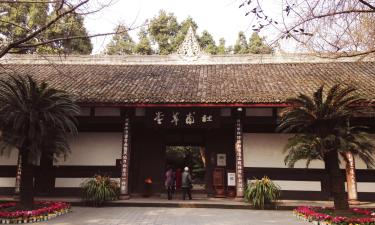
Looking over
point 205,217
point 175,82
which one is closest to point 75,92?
point 175,82

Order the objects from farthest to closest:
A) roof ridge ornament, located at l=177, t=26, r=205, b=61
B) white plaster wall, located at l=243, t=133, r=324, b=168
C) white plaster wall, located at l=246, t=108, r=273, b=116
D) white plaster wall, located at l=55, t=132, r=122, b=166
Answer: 1. roof ridge ornament, located at l=177, t=26, r=205, b=61
2. white plaster wall, located at l=55, t=132, r=122, b=166
3. white plaster wall, located at l=246, t=108, r=273, b=116
4. white plaster wall, located at l=243, t=133, r=324, b=168

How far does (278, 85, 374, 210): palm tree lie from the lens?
28.2 feet

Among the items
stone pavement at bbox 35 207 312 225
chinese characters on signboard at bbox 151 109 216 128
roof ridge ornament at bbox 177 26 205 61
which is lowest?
stone pavement at bbox 35 207 312 225

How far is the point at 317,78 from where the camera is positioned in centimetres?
1374

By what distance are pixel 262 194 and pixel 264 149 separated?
2167mm

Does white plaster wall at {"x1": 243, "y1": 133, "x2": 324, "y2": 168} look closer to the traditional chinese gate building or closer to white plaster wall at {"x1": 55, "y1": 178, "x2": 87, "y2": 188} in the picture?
the traditional chinese gate building

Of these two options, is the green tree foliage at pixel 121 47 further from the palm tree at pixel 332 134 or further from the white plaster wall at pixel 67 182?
the palm tree at pixel 332 134

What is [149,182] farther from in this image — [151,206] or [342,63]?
[342,63]

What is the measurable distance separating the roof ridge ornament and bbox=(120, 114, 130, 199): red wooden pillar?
5729 mm

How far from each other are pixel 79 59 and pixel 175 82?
6091 mm

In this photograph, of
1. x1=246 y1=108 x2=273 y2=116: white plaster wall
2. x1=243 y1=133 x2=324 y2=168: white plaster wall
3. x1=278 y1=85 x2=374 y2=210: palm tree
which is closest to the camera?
x1=278 y1=85 x2=374 y2=210: palm tree

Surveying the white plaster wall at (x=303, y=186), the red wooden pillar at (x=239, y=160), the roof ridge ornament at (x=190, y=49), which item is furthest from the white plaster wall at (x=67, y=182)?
the roof ridge ornament at (x=190, y=49)

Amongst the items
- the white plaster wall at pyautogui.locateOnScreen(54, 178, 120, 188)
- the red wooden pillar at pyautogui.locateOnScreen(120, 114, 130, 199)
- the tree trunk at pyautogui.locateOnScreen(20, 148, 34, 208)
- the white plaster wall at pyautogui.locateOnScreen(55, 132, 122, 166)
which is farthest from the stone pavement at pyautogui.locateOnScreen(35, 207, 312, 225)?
the white plaster wall at pyautogui.locateOnScreen(55, 132, 122, 166)

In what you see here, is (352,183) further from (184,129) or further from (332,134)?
(184,129)
